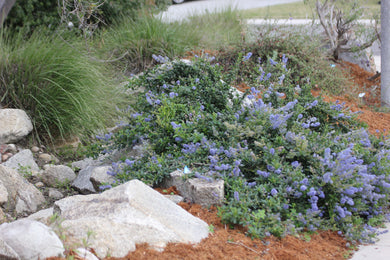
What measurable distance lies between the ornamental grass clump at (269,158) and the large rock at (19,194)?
0.80m

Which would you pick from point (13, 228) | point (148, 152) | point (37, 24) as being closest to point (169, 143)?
point (148, 152)

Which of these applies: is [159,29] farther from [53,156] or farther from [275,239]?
[275,239]

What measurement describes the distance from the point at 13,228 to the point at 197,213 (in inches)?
40.5

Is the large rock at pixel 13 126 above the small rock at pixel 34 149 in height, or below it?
above

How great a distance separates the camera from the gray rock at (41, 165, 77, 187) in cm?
400

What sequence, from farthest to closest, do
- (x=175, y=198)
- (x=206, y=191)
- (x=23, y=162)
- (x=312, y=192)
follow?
(x=23, y=162) < (x=175, y=198) < (x=206, y=191) < (x=312, y=192)

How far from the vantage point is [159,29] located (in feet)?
20.9

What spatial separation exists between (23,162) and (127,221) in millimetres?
2414

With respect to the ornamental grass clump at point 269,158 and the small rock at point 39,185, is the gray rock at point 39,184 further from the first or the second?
the ornamental grass clump at point 269,158

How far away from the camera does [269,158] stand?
2.78m

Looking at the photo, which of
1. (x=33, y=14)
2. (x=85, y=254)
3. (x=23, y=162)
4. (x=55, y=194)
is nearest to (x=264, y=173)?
(x=85, y=254)

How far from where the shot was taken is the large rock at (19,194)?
343 cm

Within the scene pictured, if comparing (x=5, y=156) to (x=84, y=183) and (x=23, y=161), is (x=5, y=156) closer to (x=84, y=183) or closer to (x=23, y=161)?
(x=23, y=161)

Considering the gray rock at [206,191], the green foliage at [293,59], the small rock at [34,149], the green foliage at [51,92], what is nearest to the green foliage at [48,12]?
the green foliage at [51,92]
